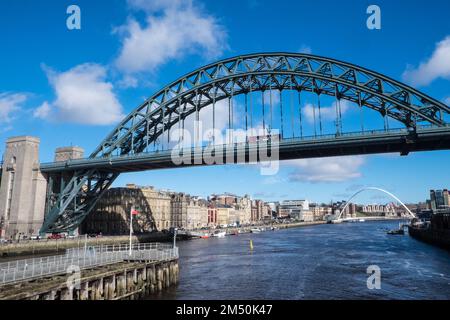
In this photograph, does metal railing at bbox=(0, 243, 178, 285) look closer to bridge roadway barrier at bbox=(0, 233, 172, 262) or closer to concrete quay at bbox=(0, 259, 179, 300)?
concrete quay at bbox=(0, 259, 179, 300)

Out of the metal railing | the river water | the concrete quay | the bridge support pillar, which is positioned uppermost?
the bridge support pillar

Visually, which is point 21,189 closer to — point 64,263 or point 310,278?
point 64,263

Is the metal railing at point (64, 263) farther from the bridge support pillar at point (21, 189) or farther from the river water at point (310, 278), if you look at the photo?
the bridge support pillar at point (21, 189)

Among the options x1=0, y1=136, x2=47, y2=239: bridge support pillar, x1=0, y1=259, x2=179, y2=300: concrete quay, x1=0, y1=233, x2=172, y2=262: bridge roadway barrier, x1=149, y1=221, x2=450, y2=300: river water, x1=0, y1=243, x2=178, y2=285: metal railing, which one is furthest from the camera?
x1=0, y1=136, x2=47, y2=239: bridge support pillar

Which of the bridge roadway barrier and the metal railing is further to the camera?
the bridge roadway barrier

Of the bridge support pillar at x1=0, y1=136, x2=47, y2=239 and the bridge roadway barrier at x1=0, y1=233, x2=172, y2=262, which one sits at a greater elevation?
the bridge support pillar at x1=0, y1=136, x2=47, y2=239

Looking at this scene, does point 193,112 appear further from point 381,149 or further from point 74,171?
point 381,149

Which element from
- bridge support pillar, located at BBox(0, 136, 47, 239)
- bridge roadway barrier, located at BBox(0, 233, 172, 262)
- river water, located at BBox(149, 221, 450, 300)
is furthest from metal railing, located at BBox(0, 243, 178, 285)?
bridge support pillar, located at BBox(0, 136, 47, 239)

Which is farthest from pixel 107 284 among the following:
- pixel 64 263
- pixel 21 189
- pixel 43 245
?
pixel 21 189

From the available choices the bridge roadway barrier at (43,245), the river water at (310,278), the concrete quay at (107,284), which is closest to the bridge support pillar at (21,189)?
the bridge roadway barrier at (43,245)
